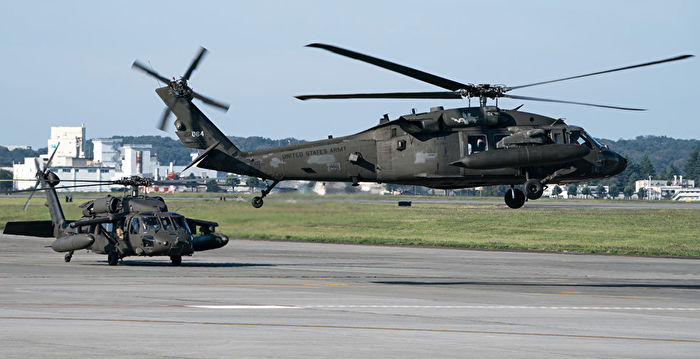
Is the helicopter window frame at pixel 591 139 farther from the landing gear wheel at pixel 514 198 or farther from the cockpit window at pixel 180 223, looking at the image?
the cockpit window at pixel 180 223

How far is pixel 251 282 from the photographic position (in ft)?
140

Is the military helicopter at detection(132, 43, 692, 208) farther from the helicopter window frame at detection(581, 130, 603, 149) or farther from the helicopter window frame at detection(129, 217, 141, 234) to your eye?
the helicopter window frame at detection(129, 217, 141, 234)

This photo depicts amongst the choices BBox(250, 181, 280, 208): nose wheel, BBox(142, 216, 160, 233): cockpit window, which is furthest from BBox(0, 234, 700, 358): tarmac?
BBox(250, 181, 280, 208): nose wheel

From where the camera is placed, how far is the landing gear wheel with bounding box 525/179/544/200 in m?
30.7

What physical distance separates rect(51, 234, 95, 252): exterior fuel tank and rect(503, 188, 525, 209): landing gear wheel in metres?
27.1

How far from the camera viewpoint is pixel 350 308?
31.9 m

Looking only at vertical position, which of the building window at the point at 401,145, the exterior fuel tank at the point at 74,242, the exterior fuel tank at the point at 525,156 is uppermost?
the building window at the point at 401,145

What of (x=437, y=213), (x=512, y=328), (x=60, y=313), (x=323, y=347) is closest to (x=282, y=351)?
(x=323, y=347)

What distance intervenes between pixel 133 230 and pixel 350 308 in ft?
71.0

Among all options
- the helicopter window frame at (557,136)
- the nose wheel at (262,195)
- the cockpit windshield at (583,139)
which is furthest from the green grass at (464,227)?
the helicopter window frame at (557,136)

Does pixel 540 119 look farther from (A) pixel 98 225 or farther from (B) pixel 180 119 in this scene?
(A) pixel 98 225

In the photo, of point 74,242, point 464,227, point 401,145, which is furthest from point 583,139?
point 464,227

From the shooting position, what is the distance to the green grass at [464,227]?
201ft

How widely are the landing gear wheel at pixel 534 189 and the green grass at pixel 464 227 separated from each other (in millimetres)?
23210
